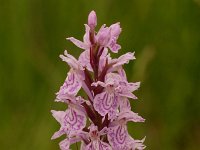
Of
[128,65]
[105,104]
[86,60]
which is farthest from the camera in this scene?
[128,65]

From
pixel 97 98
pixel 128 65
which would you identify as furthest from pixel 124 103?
pixel 128 65

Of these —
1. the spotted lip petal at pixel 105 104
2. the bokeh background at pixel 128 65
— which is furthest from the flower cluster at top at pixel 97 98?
the bokeh background at pixel 128 65

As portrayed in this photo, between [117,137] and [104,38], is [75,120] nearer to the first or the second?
[117,137]

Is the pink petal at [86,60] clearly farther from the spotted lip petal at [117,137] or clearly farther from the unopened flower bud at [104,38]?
the spotted lip petal at [117,137]

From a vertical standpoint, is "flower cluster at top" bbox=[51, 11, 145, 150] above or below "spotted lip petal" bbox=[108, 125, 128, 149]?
above

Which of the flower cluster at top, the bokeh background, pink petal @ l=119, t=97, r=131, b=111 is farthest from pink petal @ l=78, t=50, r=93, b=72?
the bokeh background

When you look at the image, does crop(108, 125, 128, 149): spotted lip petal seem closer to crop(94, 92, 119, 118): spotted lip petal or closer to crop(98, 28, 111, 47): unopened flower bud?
crop(94, 92, 119, 118): spotted lip petal
